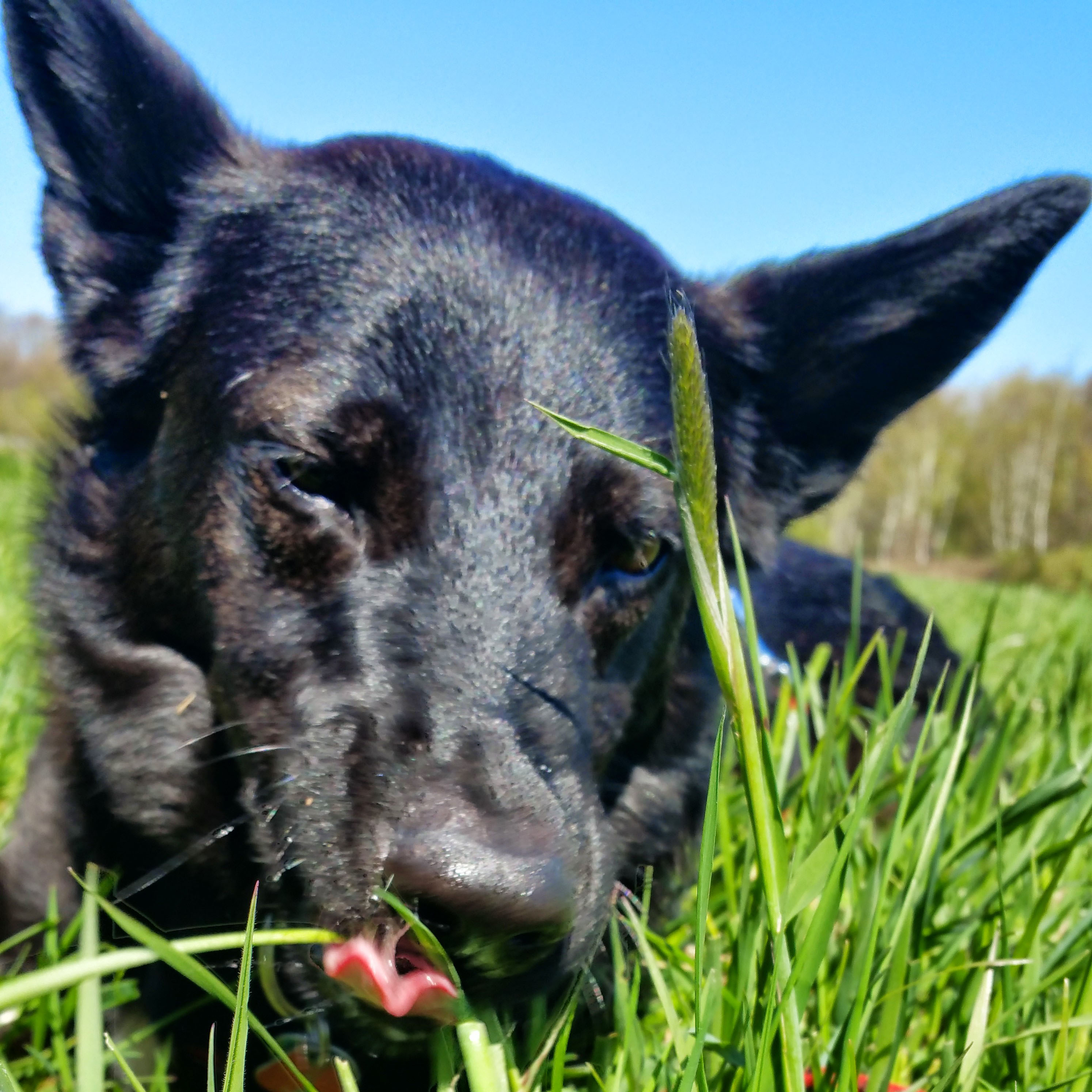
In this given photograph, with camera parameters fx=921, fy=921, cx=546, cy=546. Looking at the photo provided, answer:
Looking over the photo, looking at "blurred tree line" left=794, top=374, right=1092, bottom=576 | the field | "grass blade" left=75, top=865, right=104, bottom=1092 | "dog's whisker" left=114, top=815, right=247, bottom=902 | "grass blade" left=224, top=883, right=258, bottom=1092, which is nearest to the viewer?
"grass blade" left=75, top=865, right=104, bottom=1092

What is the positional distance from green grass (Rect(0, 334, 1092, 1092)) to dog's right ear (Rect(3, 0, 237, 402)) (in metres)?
0.50

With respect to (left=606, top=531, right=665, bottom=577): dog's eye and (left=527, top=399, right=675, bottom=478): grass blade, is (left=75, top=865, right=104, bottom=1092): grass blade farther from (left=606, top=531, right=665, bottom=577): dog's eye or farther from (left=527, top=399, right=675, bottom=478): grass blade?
(left=606, top=531, right=665, bottom=577): dog's eye

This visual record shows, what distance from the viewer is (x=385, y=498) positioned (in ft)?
5.09

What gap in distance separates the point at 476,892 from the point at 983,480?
48.5 m

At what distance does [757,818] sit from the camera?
2.57 ft

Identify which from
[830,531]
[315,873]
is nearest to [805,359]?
[315,873]

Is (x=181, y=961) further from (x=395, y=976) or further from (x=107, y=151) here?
(x=107, y=151)

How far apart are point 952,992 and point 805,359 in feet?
4.92

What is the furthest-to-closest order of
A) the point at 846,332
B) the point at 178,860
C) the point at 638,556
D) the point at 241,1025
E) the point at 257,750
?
1. the point at 846,332
2. the point at 638,556
3. the point at 178,860
4. the point at 257,750
5. the point at 241,1025

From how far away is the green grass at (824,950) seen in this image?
85cm

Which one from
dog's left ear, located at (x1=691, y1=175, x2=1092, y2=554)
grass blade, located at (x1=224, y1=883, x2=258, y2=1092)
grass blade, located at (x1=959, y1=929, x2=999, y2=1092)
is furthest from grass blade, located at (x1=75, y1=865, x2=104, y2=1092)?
dog's left ear, located at (x1=691, y1=175, x2=1092, y2=554)

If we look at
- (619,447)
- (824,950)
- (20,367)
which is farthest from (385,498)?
(20,367)

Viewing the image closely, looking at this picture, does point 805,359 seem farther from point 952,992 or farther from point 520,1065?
point 520,1065

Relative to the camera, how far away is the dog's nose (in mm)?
1053
